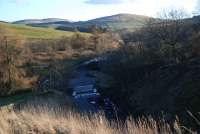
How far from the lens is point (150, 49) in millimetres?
47125

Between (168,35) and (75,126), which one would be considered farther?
(168,35)

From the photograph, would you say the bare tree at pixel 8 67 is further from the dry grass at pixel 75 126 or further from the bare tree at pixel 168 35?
the dry grass at pixel 75 126

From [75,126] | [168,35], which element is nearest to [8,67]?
[168,35]

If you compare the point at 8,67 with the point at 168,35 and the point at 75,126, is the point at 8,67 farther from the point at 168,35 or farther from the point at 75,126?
the point at 75,126

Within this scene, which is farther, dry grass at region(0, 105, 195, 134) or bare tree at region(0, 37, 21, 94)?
bare tree at region(0, 37, 21, 94)

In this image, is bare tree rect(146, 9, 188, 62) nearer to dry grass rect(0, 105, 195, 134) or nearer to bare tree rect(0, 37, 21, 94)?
bare tree rect(0, 37, 21, 94)

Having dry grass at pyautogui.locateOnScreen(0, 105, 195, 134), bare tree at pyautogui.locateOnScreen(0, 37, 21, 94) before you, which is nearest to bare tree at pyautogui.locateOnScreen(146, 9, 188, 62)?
bare tree at pyautogui.locateOnScreen(0, 37, 21, 94)

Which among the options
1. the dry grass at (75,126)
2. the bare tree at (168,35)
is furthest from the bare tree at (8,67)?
the dry grass at (75,126)

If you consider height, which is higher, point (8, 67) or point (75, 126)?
point (75, 126)

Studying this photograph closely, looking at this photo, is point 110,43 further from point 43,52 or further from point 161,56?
point 161,56

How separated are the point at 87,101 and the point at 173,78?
34.7 feet

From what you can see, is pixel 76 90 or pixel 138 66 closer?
pixel 138 66

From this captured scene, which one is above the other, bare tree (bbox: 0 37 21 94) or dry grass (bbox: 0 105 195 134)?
dry grass (bbox: 0 105 195 134)

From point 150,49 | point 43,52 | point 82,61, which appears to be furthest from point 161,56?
point 43,52
